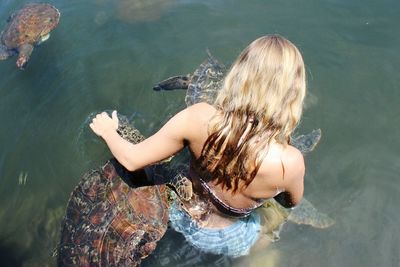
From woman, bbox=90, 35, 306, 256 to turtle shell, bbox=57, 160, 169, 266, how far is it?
540mm

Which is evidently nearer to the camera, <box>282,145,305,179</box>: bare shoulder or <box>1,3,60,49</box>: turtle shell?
<box>282,145,305,179</box>: bare shoulder

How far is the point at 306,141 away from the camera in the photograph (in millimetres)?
4184

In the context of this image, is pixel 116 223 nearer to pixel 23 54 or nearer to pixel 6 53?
pixel 23 54

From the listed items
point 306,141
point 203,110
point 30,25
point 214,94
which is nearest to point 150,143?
point 203,110

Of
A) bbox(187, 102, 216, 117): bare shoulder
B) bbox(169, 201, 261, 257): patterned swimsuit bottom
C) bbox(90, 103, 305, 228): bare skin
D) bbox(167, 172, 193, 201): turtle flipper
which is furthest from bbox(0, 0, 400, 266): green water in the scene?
bbox(187, 102, 216, 117): bare shoulder

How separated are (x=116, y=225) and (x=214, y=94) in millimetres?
1891

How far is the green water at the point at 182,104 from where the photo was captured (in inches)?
149

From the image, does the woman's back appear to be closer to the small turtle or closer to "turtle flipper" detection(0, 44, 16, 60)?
the small turtle

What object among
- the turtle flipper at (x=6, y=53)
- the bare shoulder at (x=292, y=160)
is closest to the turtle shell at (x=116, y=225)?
the bare shoulder at (x=292, y=160)

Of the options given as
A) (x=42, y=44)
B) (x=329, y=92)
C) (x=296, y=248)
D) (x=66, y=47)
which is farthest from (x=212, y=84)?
(x=42, y=44)

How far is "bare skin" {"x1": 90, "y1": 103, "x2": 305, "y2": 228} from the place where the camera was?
2209 mm

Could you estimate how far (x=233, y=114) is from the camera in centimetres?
218

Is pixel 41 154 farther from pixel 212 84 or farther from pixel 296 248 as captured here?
pixel 296 248

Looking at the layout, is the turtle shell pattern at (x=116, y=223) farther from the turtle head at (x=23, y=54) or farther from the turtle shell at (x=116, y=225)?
the turtle head at (x=23, y=54)
